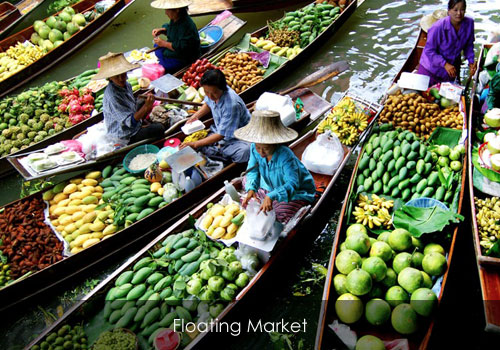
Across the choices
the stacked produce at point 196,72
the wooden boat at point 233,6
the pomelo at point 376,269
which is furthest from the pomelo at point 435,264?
the wooden boat at point 233,6

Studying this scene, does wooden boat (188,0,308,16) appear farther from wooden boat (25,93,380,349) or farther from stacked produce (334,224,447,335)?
stacked produce (334,224,447,335)

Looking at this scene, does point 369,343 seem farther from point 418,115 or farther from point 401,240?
point 418,115

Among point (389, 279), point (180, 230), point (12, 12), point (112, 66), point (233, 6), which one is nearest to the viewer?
point (389, 279)

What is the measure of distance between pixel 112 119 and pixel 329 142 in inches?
109

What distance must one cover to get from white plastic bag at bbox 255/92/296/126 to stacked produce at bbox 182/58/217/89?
4.56ft

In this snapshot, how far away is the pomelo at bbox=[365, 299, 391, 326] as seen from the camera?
3.12 meters

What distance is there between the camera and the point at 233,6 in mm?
7875

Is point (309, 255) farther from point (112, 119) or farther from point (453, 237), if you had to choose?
point (112, 119)

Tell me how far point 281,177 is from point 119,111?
2.43m

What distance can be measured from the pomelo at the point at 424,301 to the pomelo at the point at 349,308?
1.41 ft

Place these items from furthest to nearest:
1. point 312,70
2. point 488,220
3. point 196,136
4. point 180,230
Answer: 1. point 312,70
2. point 196,136
3. point 180,230
4. point 488,220

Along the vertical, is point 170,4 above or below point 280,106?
above

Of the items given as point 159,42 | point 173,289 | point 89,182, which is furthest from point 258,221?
point 159,42

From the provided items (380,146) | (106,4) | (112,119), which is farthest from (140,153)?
(106,4)
